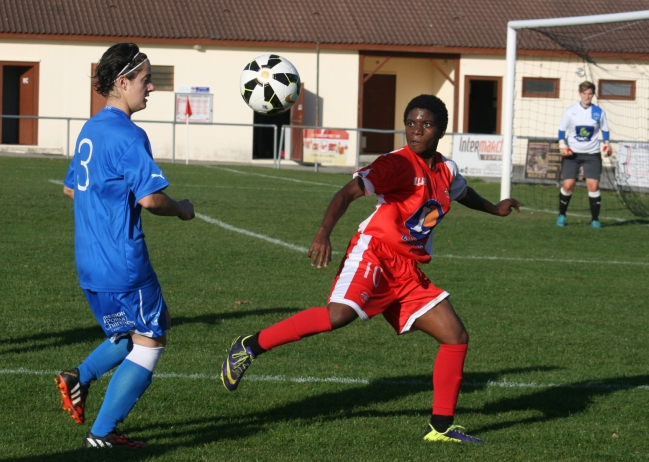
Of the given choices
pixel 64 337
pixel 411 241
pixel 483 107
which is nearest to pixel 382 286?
pixel 411 241

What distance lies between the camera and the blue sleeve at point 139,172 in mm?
4020

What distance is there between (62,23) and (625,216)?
62.9 feet

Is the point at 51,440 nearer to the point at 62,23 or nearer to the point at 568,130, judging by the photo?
the point at 568,130

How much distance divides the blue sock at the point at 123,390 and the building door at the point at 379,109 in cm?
3008

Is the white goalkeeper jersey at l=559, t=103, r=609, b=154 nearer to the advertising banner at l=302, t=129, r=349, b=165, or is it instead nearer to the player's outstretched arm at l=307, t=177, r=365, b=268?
the player's outstretched arm at l=307, t=177, r=365, b=268

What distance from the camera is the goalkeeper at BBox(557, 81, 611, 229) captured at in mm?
14102

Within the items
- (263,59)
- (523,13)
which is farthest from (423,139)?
(523,13)

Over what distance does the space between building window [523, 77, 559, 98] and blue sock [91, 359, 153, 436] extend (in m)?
28.3

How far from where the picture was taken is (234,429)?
4922 millimetres

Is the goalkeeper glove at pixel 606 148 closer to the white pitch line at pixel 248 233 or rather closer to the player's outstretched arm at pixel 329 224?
the white pitch line at pixel 248 233

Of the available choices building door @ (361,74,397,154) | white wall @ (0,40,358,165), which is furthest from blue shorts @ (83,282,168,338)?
building door @ (361,74,397,154)

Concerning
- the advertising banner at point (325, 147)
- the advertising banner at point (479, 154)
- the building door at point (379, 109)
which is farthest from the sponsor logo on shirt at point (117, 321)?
the building door at point (379, 109)

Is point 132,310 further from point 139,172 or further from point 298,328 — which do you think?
point 298,328

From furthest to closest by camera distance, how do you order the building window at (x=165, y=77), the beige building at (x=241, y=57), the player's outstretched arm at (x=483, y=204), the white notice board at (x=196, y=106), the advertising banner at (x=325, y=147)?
1. the building window at (x=165, y=77)
2. the white notice board at (x=196, y=106)
3. the beige building at (x=241, y=57)
4. the advertising banner at (x=325, y=147)
5. the player's outstretched arm at (x=483, y=204)
